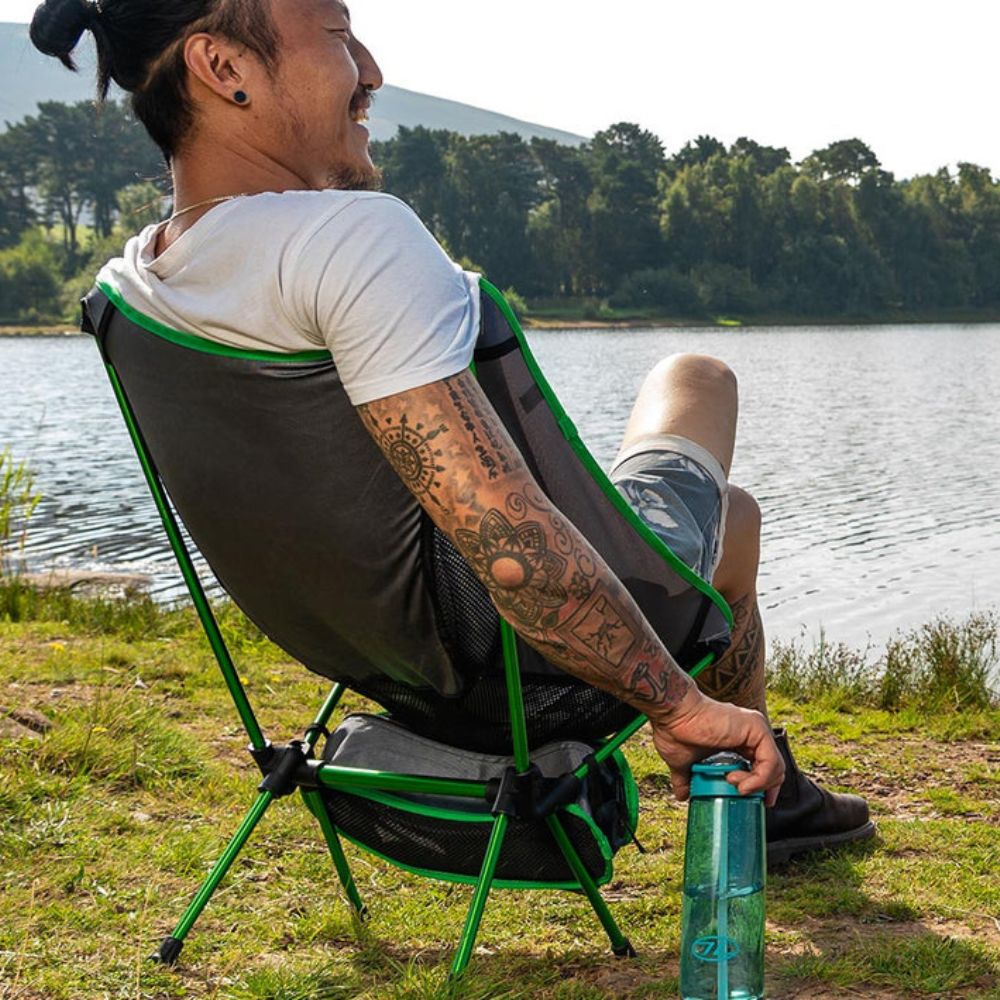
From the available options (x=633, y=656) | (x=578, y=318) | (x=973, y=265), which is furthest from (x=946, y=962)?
(x=973, y=265)

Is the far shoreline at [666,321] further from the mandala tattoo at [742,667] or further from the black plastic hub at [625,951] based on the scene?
the black plastic hub at [625,951]

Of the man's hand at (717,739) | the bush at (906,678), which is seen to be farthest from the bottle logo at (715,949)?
the bush at (906,678)

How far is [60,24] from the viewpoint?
224 cm

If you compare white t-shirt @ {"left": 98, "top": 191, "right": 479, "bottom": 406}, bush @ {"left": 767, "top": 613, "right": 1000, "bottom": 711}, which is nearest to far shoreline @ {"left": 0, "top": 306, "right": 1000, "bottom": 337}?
bush @ {"left": 767, "top": 613, "right": 1000, "bottom": 711}

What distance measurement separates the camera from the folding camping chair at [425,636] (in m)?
2.03

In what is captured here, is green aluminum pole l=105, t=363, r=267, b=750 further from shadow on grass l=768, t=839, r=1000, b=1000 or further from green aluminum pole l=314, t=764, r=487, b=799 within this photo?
shadow on grass l=768, t=839, r=1000, b=1000

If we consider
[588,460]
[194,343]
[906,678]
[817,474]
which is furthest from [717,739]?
[817,474]

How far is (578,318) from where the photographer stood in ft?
275

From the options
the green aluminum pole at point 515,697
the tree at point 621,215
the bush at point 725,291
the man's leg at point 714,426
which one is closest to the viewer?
the green aluminum pole at point 515,697

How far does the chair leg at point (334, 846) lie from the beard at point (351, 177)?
1.05 meters

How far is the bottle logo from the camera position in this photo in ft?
6.38

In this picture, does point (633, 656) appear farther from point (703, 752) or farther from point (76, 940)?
point (76, 940)

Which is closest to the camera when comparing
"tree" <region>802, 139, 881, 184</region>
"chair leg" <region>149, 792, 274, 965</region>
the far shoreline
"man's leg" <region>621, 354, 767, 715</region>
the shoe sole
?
"chair leg" <region>149, 792, 274, 965</region>

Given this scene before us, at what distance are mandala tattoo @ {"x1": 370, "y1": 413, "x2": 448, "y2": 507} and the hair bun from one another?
875mm
